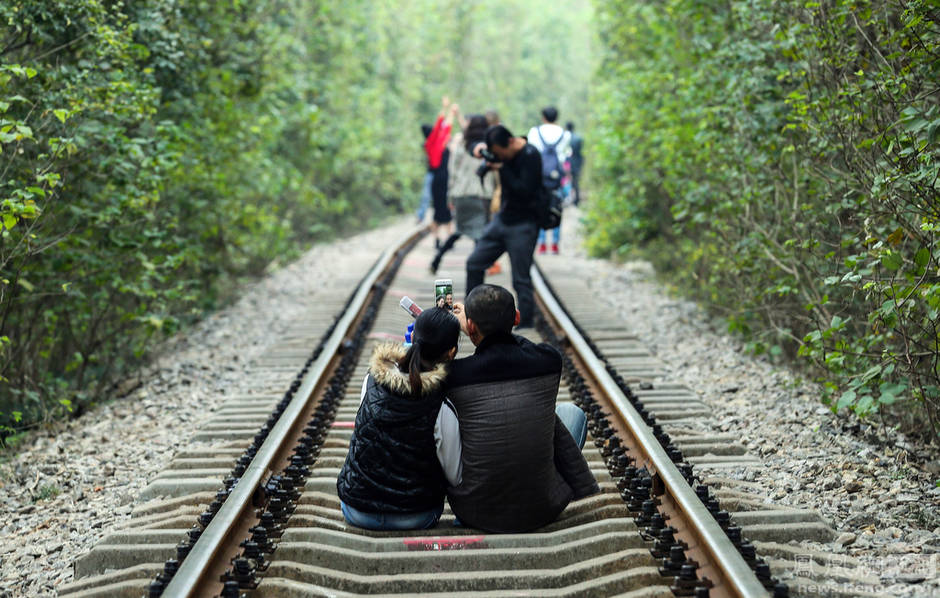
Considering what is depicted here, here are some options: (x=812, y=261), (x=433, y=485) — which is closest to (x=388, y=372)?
(x=433, y=485)

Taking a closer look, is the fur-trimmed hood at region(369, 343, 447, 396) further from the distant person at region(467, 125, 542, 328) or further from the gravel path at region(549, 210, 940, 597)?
the distant person at region(467, 125, 542, 328)

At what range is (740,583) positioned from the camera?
384 centimetres

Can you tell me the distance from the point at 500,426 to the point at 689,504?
926mm

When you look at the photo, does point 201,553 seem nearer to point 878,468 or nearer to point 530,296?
point 878,468

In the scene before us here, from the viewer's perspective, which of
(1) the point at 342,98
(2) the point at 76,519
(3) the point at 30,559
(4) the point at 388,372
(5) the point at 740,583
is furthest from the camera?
(1) the point at 342,98

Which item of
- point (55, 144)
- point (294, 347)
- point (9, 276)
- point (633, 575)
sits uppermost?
point (55, 144)

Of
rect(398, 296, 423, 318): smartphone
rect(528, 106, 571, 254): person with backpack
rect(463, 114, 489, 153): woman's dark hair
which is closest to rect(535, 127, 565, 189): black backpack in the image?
rect(528, 106, 571, 254): person with backpack

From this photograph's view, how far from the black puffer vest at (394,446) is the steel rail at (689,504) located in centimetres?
114

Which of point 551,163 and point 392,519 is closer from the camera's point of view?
point 392,519

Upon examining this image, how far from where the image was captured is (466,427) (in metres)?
4.80

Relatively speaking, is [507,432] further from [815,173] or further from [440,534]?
[815,173]

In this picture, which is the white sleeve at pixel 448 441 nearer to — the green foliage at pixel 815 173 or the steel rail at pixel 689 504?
the steel rail at pixel 689 504

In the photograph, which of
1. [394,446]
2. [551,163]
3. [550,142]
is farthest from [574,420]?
[551,163]

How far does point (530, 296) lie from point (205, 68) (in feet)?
15.4
